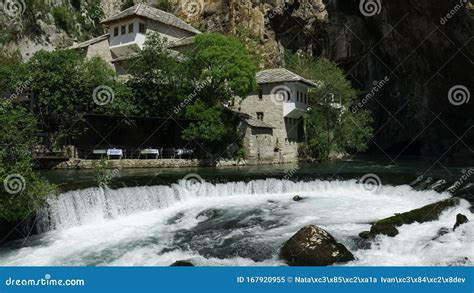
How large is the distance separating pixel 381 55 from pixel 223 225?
45.6 m

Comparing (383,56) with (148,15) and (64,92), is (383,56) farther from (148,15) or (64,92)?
(64,92)

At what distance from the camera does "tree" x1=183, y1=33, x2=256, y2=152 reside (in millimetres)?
34594

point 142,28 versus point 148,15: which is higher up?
point 148,15

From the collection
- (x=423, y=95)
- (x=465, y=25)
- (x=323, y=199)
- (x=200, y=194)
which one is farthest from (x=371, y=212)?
(x=423, y=95)

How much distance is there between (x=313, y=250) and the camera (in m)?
12.5

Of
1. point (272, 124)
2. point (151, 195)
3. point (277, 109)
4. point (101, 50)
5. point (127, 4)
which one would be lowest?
point (151, 195)

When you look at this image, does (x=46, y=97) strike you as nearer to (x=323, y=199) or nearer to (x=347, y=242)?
(x=323, y=199)

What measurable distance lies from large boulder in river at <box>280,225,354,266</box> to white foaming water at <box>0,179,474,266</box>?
45 cm

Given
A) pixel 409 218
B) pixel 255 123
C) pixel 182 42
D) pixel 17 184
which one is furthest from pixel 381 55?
pixel 17 184

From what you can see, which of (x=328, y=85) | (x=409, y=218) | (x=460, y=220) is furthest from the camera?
(x=328, y=85)

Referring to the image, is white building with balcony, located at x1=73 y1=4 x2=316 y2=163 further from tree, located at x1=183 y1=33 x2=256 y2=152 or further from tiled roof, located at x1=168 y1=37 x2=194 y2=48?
tree, located at x1=183 y1=33 x2=256 y2=152

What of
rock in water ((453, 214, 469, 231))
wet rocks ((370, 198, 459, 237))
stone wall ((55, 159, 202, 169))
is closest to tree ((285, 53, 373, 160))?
stone wall ((55, 159, 202, 169))

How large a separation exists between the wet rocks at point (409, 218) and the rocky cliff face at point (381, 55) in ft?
113

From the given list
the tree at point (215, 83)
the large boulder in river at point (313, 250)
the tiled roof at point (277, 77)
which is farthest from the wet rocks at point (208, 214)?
the tiled roof at point (277, 77)
